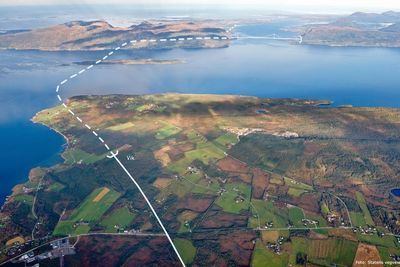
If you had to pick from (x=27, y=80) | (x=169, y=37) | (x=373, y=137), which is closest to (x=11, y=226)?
(x=373, y=137)

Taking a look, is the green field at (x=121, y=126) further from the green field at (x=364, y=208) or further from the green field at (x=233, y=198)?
the green field at (x=364, y=208)

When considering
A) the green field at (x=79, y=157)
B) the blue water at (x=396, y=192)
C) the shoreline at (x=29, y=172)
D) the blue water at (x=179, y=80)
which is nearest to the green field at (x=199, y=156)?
the green field at (x=79, y=157)

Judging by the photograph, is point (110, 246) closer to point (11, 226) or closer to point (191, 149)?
point (11, 226)

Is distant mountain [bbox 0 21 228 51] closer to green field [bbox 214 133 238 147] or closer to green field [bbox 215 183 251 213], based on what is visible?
green field [bbox 214 133 238 147]

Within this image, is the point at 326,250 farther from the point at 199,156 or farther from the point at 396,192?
the point at 199,156

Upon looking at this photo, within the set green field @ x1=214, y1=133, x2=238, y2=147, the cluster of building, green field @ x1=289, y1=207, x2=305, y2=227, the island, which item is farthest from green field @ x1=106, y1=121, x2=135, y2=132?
green field @ x1=289, y1=207, x2=305, y2=227

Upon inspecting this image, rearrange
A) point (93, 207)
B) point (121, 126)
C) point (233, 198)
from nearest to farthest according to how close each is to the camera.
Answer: point (93, 207) < point (233, 198) < point (121, 126)

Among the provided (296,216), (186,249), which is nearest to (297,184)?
(296,216)
